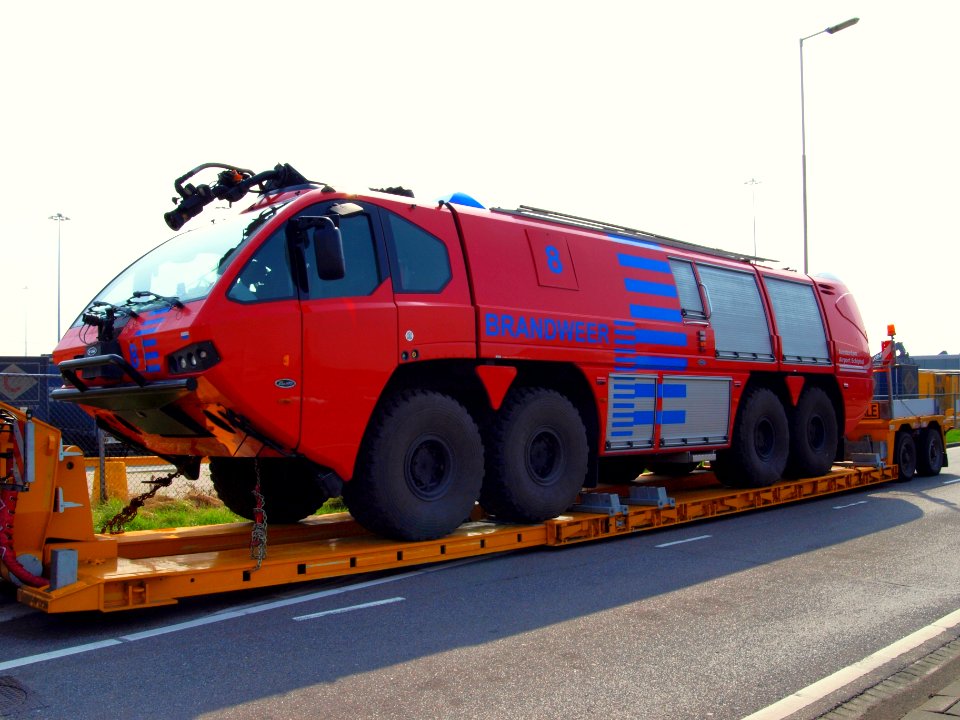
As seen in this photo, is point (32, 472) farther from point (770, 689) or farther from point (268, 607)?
point (770, 689)

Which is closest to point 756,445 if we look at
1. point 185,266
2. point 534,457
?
point 534,457

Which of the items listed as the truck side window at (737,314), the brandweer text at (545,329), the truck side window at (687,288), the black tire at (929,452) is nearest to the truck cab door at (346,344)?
the brandweer text at (545,329)

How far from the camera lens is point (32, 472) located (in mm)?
5562

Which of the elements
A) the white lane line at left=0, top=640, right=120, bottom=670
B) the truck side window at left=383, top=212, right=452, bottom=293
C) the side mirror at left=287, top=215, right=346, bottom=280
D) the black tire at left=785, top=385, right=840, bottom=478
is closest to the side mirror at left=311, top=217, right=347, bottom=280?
the side mirror at left=287, top=215, right=346, bottom=280

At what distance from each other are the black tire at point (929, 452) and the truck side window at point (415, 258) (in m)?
11.0

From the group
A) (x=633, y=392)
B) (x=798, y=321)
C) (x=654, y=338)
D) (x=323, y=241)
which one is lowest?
(x=633, y=392)

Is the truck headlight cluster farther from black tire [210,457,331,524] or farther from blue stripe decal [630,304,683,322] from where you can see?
blue stripe decal [630,304,683,322]

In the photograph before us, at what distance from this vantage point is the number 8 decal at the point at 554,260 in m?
8.38

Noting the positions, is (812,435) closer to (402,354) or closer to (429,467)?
(429,467)

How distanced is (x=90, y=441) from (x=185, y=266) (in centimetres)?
1139

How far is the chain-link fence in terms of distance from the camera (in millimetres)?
9469

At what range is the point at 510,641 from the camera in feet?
17.2

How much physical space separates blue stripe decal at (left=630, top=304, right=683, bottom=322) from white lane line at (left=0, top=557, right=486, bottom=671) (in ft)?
10.5

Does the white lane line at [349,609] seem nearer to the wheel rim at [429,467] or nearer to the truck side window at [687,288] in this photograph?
the wheel rim at [429,467]
